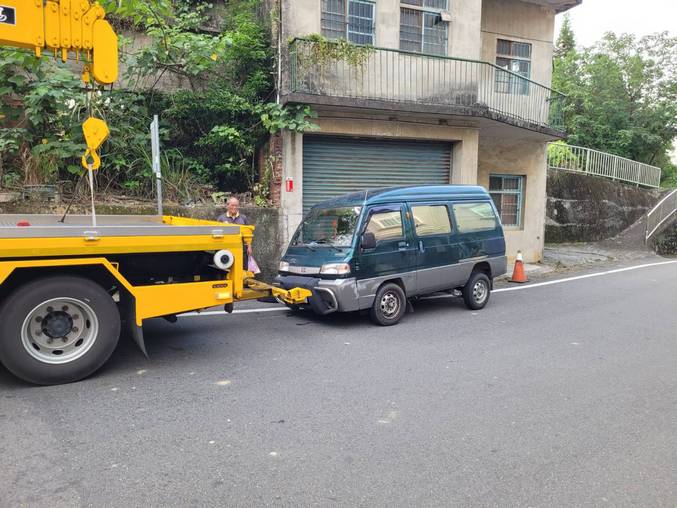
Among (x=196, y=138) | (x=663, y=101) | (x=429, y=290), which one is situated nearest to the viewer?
(x=429, y=290)

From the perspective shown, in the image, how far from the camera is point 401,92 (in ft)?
39.8

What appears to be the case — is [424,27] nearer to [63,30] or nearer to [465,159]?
[465,159]

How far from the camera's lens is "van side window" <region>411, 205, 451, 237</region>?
8.08 m

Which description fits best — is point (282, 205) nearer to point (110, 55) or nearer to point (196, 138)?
point (196, 138)

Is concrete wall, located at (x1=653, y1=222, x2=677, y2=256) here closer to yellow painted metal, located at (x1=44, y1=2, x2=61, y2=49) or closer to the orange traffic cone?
the orange traffic cone

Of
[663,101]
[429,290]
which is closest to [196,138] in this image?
[429,290]

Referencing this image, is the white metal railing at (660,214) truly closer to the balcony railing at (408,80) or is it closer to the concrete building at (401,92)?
the concrete building at (401,92)

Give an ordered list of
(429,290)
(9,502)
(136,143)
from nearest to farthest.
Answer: (9,502) < (429,290) < (136,143)

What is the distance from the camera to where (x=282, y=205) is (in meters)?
11.3

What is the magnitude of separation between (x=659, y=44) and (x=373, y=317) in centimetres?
2956

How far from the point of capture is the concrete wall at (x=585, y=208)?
20.3m

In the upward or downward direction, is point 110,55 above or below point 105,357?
above

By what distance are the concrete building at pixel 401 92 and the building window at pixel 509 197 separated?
0.72 metres

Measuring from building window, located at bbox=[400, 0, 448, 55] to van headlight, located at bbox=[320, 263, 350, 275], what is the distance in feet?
24.9
